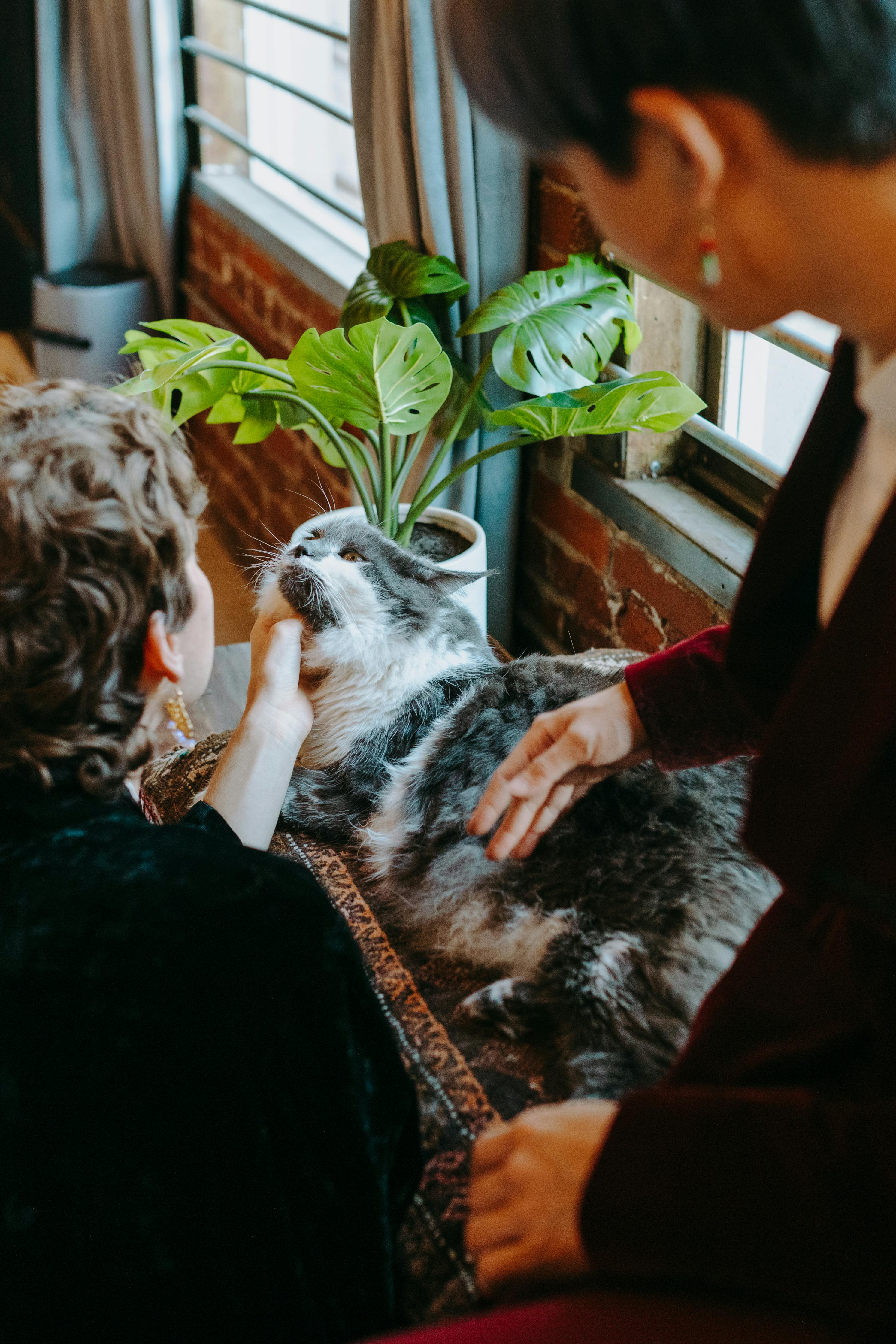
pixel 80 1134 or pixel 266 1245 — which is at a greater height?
pixel 80 1134

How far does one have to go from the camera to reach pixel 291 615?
149 centimetres

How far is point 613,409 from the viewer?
155 cm

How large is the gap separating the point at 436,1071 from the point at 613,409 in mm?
948

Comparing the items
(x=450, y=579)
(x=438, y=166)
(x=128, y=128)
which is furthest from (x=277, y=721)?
(x=128, y=128)

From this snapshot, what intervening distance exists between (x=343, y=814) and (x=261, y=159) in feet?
8.22

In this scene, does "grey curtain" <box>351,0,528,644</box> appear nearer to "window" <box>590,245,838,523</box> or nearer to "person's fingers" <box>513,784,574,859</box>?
"window" <box>590,245,838,523</box>

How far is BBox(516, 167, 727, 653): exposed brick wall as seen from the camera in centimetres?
183

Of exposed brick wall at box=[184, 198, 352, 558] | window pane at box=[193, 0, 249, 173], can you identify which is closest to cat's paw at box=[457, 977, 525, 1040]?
exposed brick wall at box=[184, 198, 352, 558]

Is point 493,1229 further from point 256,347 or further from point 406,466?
point 256,347

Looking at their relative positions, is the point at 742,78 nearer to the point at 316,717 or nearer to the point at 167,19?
the point at 316,717

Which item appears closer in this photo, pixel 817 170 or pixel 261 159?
pixel 817 170

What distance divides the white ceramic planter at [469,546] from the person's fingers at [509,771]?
2.06 feet

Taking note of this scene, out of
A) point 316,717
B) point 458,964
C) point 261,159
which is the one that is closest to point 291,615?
point 316,717

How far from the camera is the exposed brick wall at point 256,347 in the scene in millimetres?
2990
